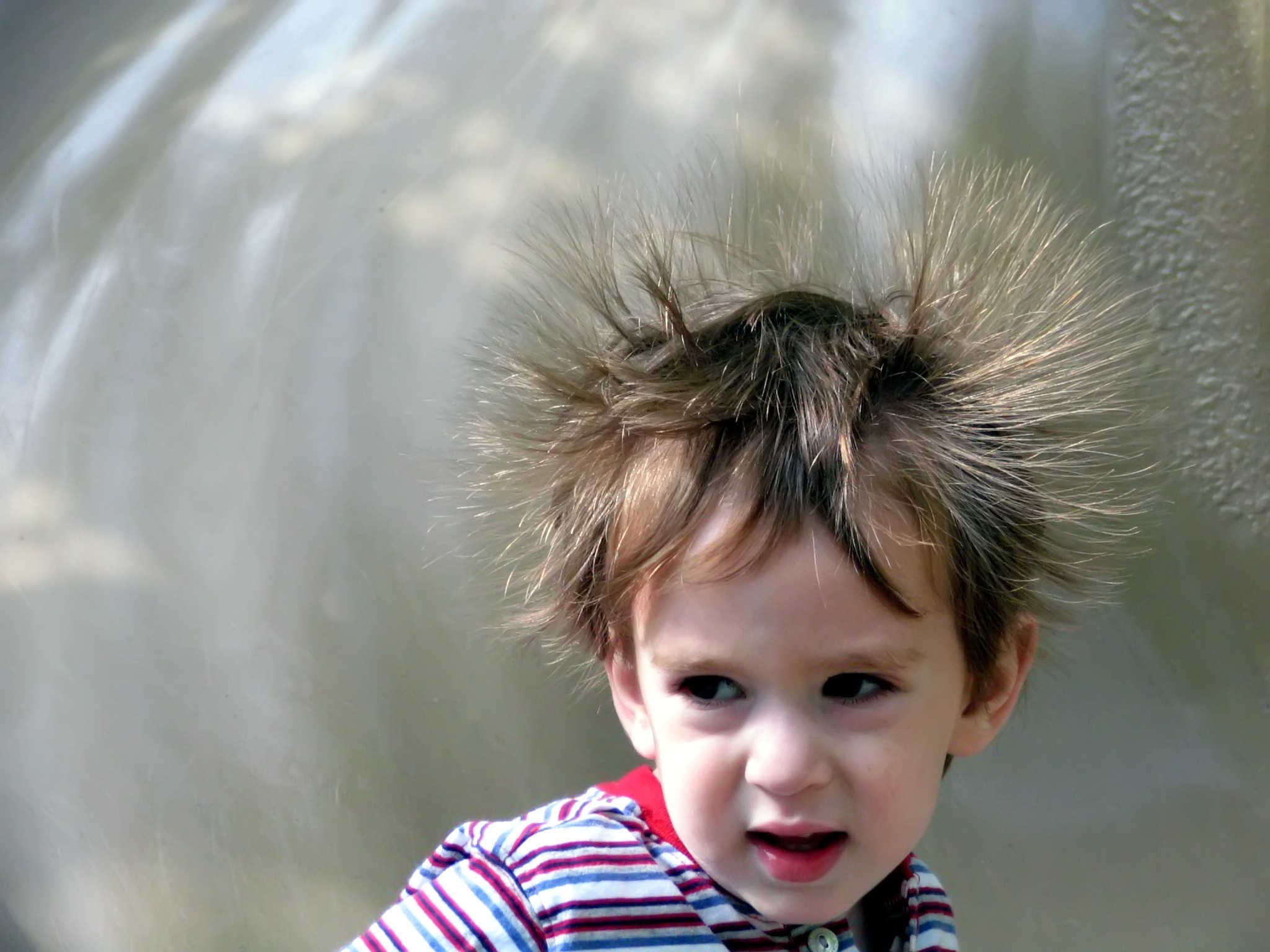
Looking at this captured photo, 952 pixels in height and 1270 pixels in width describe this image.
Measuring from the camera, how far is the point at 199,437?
114cm

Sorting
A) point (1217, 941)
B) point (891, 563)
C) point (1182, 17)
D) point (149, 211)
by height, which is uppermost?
point (149, 211)

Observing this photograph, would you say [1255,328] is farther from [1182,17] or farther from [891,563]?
[891,563]

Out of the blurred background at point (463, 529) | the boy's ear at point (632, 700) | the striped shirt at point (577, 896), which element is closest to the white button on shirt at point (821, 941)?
the striped shirt at point (577, 896)

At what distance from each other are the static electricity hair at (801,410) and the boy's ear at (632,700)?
0.01 metres

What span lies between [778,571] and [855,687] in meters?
0.07

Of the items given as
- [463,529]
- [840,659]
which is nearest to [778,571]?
[840,659]

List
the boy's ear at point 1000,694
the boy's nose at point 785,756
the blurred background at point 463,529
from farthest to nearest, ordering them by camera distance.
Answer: the blurred background at point 463,529
the boy's ear at point 1000,694
the boy's nose at point 785,756

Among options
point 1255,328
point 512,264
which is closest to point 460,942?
point 512,264

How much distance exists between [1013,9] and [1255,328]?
281 millimetres

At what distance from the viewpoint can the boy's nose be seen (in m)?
0.65

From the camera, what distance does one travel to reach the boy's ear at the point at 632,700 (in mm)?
742

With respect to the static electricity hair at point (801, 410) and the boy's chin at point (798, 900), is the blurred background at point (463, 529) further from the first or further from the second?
the boy's chin at point (798, 900)

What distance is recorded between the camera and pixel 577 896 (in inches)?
27.0

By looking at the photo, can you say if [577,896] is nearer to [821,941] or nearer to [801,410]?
[821,941]
